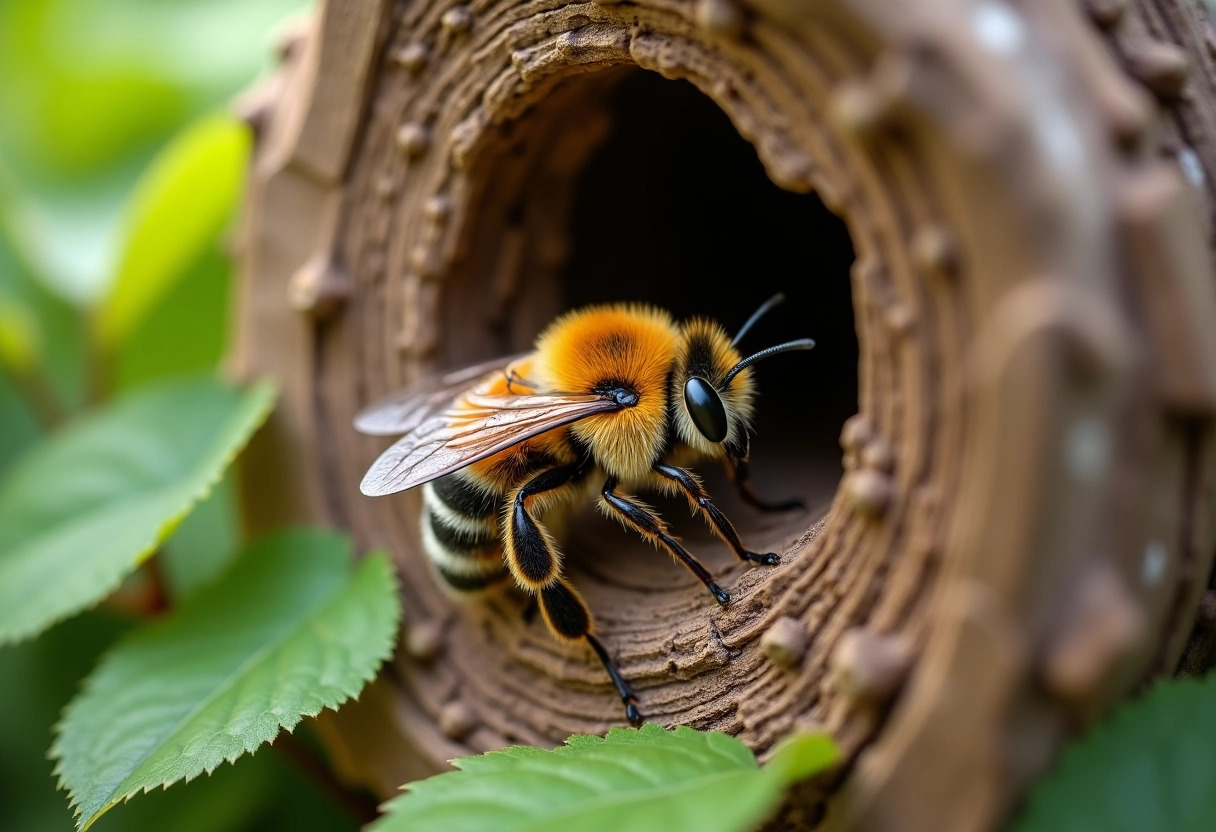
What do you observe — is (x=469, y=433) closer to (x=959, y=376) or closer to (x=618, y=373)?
(x=618, y=373)

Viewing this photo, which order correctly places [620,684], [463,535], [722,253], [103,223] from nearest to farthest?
[620,684]
[463,535]
[722,253]
[103,223]

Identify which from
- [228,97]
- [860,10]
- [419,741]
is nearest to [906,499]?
[860,10]

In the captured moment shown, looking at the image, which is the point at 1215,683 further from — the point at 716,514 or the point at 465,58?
the point at 465,58

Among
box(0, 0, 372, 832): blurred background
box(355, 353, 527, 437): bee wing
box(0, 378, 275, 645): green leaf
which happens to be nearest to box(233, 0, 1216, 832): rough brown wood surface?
box(355, 353, 527, 437): bee wing

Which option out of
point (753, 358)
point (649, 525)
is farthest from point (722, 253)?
point (649, 525)

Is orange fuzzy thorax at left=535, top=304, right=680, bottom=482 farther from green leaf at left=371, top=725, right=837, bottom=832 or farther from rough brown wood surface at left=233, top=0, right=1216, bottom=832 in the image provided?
green leaf at left=371, top=725, right=837, bottom=832

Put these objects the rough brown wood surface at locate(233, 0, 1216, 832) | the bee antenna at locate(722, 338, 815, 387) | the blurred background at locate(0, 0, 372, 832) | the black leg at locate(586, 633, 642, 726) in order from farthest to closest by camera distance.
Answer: the blurred background at locate(0, 0, 372, 832) → the bee antenna at locate(722, 338, 815, 387) → the black leg at locate(586, 633, 642, 726) → the rough brown wood surface at locate(233, 0, 1216, 832)

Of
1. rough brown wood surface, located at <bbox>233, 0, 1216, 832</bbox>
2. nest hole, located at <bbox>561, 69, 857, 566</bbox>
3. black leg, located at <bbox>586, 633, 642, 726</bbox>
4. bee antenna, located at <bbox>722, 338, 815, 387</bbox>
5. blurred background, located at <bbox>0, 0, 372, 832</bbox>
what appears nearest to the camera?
rough brown wood surface, located at <bbox>233, 0, 1216, 832</bbox>

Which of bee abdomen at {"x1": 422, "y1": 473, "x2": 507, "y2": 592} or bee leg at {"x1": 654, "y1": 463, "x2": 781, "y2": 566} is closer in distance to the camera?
bee leg at {"x1": 654, "y1": 463, "x2": 781, "y2": 566}
